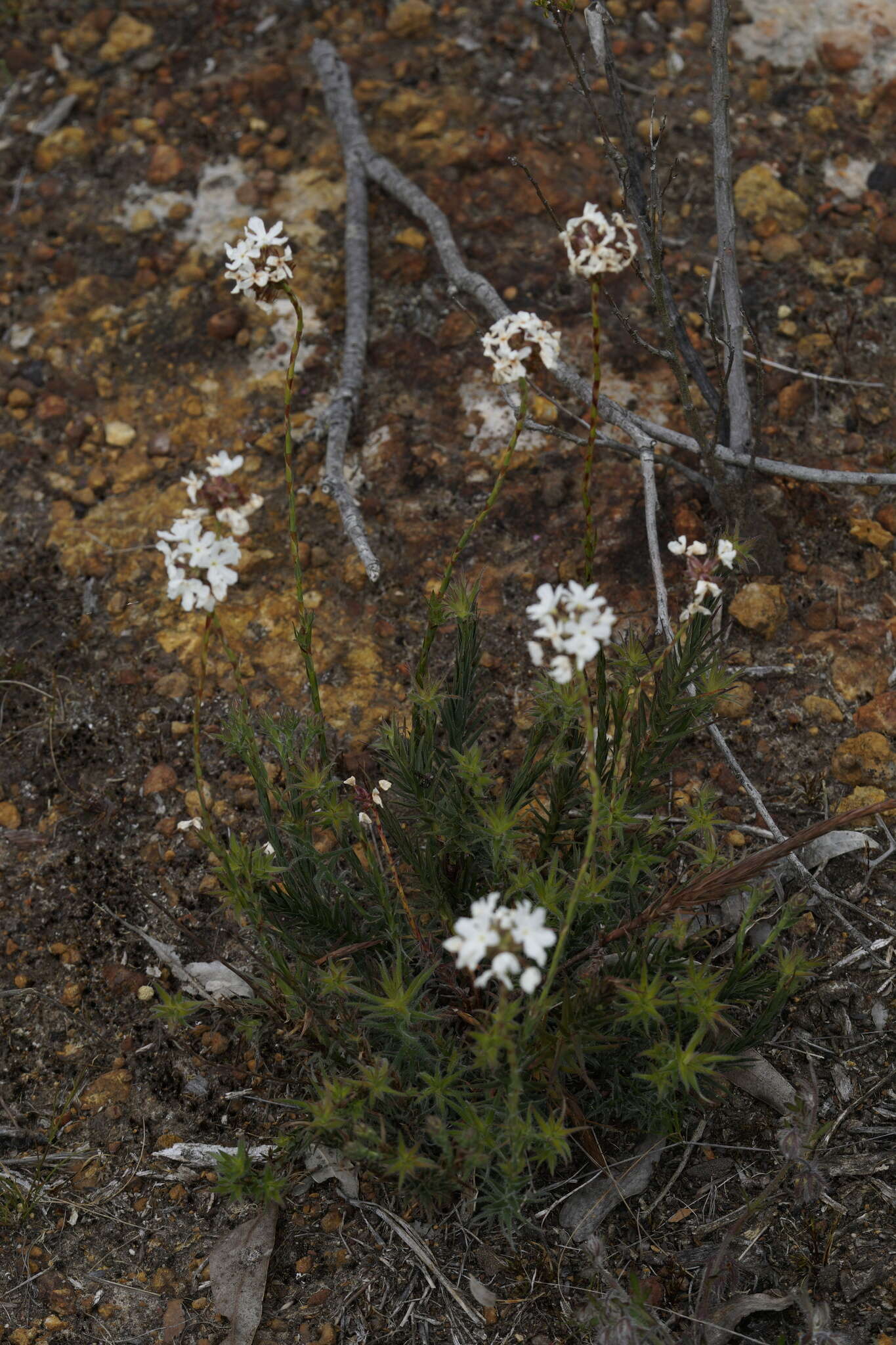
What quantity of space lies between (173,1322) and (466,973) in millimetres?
1083

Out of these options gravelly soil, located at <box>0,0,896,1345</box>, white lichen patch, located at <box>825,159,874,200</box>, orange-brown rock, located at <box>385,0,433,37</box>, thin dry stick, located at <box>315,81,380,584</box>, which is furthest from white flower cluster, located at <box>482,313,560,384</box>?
orange-brown rock, located at <box>385,0,433,37</box>

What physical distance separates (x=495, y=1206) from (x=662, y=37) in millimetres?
5227

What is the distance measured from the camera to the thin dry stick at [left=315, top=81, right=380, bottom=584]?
3.81m

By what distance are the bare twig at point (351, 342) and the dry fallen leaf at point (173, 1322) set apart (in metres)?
2.03

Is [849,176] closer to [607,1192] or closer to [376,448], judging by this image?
[376,448]

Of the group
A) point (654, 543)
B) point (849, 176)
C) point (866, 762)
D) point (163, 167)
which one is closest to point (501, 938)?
point (654, 543)

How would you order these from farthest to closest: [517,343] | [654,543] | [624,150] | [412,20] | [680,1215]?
[412,20] < [624,150] < [654,543] < [680,1215] < [517,343]

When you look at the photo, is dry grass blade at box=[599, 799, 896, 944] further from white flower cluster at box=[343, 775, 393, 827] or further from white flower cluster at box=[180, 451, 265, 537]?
white flower cluster at box=[180, 451, 265, 537]

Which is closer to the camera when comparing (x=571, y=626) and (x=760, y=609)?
(x=571, y=626)

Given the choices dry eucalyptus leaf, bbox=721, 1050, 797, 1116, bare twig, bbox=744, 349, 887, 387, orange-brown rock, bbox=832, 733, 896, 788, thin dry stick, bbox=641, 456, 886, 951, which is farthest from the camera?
bare twig, bbox=744, 349, 887, 387

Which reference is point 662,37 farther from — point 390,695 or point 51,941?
point 51,941

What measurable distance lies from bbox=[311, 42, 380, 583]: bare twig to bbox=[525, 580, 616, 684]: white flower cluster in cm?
144

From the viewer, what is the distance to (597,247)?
81.4 inches

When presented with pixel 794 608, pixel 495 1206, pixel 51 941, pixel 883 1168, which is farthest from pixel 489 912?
pixel 794 608
